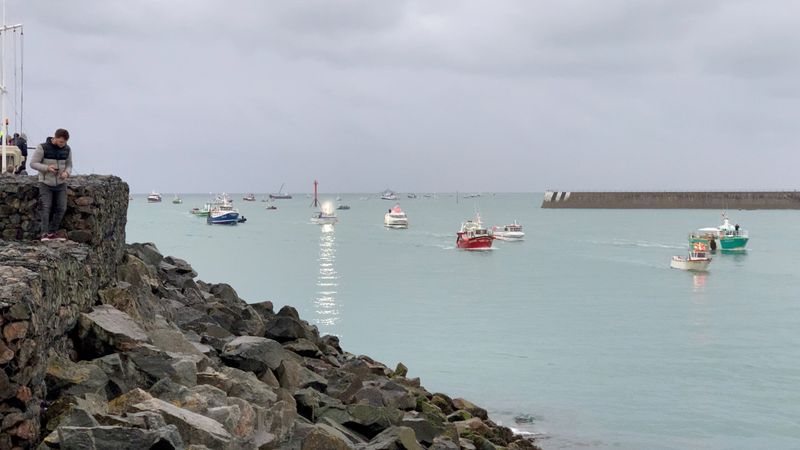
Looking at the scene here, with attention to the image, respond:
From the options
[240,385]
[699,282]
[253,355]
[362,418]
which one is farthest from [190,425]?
[699,282]

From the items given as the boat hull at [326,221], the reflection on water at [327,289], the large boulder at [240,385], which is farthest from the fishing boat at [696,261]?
the boat hull at [326,221]

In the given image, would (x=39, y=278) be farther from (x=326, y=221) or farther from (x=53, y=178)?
(x=326, y=221)

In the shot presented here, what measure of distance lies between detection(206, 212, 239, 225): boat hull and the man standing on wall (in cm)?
15291

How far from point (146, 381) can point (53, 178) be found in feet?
16.3

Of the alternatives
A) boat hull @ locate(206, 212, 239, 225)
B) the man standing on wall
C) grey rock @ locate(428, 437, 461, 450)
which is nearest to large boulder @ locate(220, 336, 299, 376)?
grey rock @ locate(428, 437, 461, 450)

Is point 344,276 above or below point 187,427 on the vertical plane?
below

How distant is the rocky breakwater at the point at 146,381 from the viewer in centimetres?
727

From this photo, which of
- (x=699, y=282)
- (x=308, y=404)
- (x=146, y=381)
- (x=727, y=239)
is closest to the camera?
(x=146, y=381)

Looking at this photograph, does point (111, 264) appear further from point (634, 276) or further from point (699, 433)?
point (634, 276)

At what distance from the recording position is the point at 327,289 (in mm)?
66625

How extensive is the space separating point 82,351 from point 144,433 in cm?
332

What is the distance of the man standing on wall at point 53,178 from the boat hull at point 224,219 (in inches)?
6020

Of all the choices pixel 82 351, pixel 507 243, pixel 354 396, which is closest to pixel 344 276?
pixel 507 243

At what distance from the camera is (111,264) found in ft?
47.1
